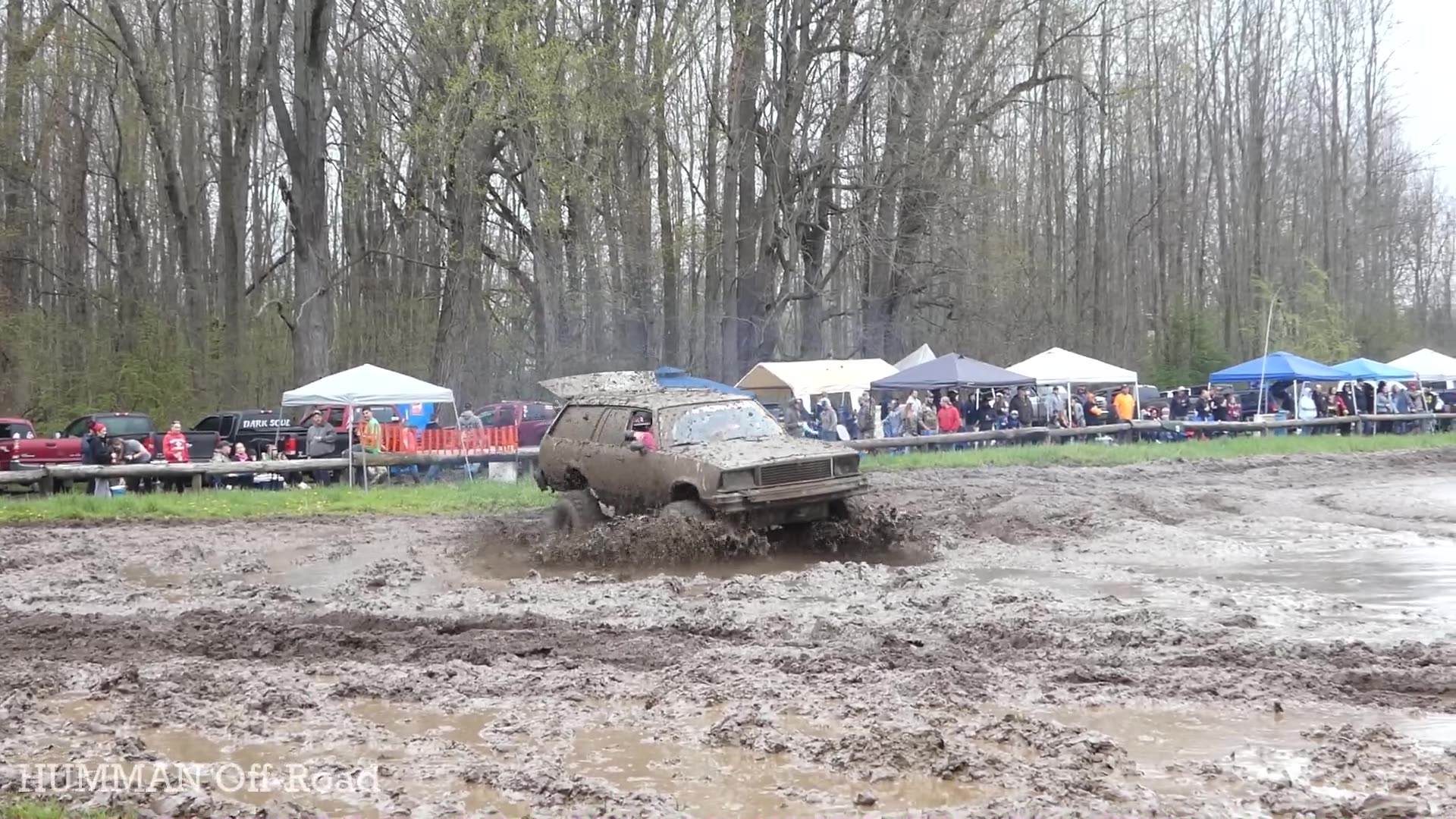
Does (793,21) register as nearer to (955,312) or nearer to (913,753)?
(955,312)

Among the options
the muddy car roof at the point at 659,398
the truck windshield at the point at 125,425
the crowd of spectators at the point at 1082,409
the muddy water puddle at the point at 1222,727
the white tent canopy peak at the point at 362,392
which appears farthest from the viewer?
the crowd of spectators at the point at 1082,409

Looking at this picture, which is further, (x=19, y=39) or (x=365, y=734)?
(x=19, y=39)

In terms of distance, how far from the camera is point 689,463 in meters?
12.7

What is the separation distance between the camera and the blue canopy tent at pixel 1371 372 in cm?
3234

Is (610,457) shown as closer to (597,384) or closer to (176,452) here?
(597,384)

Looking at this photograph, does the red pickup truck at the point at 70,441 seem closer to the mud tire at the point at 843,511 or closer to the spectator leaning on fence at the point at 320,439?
the spectator leaning on fence at the point at 320,439

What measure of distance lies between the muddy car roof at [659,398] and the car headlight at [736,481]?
1835 mm

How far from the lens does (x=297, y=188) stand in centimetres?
2872

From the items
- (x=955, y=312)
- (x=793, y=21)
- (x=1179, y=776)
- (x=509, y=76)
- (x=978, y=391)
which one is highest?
(x=793, y=21)

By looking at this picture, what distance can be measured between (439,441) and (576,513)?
8269mm

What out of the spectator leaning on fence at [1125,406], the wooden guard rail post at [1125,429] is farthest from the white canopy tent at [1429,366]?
the spectator leaning on fence at [1125,406]

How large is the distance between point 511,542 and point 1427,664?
31.9 ft

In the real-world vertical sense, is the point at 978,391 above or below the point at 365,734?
above

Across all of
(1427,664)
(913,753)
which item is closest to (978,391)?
(1427,664)
